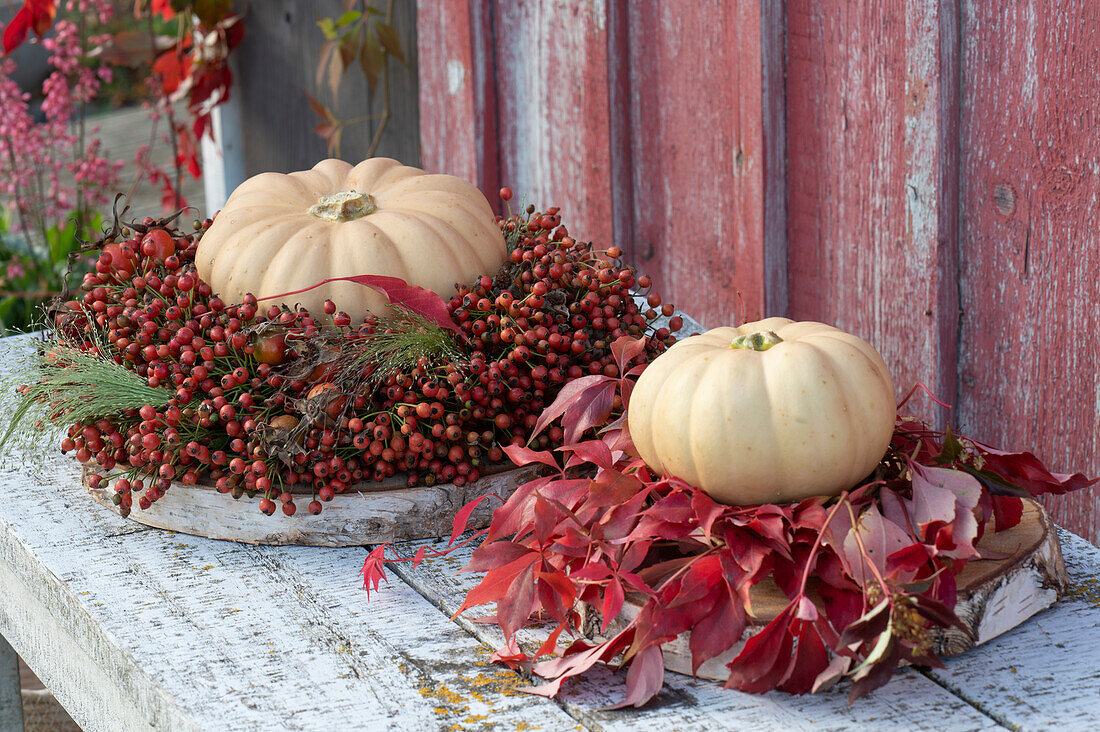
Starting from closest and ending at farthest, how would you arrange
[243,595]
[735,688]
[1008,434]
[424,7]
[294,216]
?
[735,688], [243,595], [294,216], [1008,434], [424,7]

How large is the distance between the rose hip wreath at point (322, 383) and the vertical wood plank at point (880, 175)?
1.76ft

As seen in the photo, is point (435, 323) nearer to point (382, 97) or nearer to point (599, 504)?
point (599, 504)

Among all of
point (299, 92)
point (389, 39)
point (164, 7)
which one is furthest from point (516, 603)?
point (164, 7)

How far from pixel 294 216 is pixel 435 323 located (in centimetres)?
28

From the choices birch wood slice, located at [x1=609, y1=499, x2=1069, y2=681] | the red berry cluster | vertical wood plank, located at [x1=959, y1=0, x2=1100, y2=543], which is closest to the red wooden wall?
vertical wood plank, located at [x1=959, y1=0, x2=1100, y2=543]

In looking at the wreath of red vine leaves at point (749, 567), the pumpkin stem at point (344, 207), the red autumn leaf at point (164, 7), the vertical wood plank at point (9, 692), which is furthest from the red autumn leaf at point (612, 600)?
the red autumn leaf at point (164, 7)

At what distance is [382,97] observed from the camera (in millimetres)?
2951

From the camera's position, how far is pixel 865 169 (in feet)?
5.22

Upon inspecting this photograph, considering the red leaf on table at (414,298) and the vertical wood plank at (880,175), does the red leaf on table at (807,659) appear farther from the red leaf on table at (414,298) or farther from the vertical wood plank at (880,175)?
the vertical wood plank at (880,175)

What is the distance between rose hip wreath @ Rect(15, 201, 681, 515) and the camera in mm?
1104

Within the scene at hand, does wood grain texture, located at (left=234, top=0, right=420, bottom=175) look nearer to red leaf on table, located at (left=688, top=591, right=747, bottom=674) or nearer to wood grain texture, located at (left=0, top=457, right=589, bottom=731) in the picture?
wood grain texture, located at (left=0, top=457, right=589, bottom=731)

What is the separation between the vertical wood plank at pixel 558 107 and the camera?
205cm

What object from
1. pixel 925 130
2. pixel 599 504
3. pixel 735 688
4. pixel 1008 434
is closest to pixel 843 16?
pixel 925 130

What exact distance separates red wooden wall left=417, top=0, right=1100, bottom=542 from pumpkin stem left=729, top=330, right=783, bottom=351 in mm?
564
